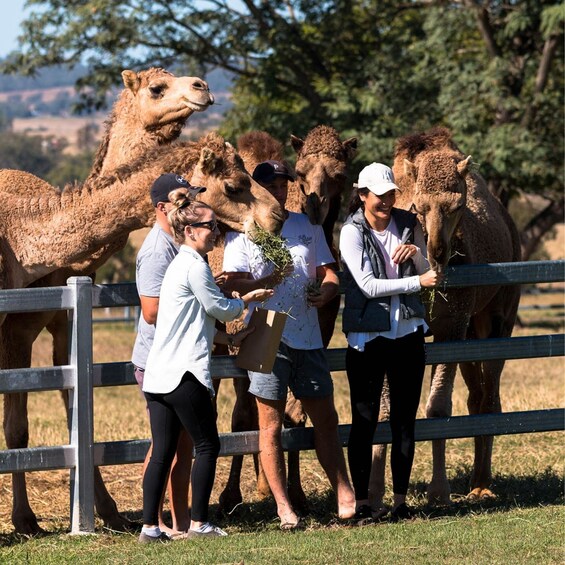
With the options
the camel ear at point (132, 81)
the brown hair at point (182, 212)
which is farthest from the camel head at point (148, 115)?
the brown hair at point (182, 212)

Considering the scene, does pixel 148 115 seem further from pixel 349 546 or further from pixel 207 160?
pixel 349 546

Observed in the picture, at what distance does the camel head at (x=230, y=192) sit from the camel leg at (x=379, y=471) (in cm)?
161

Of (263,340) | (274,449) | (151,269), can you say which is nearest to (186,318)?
(151,269)

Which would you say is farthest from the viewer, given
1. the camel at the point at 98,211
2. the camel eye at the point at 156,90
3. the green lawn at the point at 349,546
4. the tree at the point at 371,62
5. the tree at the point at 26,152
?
the tree at the point at 26,152

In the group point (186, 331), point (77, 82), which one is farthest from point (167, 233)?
point (77, 82)

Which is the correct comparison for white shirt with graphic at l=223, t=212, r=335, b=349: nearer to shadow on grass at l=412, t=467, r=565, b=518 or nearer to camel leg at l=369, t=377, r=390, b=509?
camel leg at l=369, t=377, r=390, b=509

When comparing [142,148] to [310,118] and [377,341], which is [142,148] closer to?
[377,341]

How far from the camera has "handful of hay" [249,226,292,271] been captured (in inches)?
259

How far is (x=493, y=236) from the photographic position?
910 centimetres

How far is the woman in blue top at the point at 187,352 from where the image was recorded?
20.3 ft

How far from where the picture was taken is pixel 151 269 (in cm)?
648

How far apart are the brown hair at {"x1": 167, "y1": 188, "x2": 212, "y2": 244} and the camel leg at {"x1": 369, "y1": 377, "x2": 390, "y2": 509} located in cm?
211

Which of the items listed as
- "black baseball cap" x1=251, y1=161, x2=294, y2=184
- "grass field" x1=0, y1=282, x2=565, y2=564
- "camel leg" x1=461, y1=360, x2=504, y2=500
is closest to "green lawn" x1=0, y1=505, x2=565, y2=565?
"grass field" x1=0, y1=282, x2=565, y2=564

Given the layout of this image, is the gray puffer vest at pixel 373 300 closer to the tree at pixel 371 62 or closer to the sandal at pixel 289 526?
the sandal at pixel 289 526
